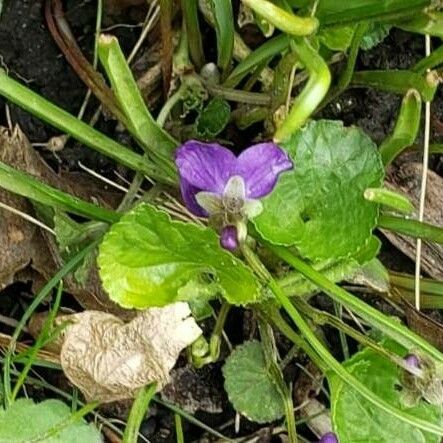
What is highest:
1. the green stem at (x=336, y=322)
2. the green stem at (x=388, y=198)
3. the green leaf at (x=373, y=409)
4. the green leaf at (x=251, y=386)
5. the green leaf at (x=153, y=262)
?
the green stem at (x=388, y=198)

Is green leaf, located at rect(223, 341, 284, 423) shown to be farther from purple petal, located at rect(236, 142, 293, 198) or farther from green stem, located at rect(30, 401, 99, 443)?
purple petal, located at rect(236, 142, 293, 198)

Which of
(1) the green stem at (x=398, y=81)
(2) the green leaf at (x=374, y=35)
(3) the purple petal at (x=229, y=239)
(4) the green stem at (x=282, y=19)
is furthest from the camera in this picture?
(2) the green leaf at (x=374, y=35)

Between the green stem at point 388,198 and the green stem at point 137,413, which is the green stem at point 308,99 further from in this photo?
the green stem at point 137,413

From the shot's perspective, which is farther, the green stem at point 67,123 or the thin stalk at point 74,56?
the thin stalk at point 74,56

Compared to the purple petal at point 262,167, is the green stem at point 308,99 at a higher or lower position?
higher

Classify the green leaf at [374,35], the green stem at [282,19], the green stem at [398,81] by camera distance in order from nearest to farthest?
the green stem at [282,19]
the green stem at [398,81]
the green leaf at [374,35]

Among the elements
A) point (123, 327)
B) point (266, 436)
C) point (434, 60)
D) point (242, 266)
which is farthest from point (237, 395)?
point (434, 60)

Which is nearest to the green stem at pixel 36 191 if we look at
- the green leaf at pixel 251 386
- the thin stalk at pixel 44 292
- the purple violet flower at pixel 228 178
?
the thin stalk at pixel 44 292

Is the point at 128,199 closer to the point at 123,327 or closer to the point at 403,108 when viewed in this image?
the point at 123,327
